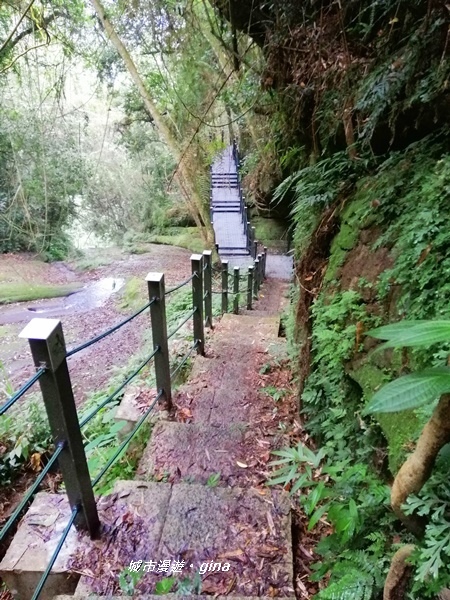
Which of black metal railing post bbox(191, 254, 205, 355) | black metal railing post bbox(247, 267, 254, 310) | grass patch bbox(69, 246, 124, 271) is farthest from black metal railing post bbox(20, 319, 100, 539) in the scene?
grass patch bbox(69, 246, 124, 271)

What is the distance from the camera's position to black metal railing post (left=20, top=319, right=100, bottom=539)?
1212 millimetres

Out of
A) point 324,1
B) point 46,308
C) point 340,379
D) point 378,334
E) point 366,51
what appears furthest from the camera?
point 46,308

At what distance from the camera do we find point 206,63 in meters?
5.69

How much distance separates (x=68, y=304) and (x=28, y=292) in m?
1.26

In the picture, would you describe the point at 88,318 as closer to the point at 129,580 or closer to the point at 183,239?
the point at 183,239

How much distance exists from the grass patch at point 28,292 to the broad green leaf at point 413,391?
1096cm

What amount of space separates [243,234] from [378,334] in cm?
1102

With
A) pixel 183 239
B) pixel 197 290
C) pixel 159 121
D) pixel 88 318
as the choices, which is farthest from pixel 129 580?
pixel 183 239

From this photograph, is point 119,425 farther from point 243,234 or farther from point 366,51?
point 243,234

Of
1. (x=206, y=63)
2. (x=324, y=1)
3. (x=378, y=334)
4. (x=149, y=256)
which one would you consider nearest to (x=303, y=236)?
(x=324, y=1)

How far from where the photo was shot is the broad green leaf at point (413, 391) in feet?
2.28

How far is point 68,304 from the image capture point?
10.2 m

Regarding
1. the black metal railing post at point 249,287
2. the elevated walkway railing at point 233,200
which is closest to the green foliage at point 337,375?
the black metal railing post at point 249,287

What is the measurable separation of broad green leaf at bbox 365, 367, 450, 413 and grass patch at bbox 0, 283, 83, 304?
36.0 feet
